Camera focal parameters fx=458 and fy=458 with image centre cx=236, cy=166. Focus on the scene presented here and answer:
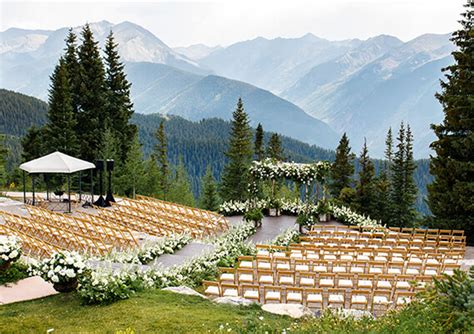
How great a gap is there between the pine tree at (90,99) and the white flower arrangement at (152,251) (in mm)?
20859

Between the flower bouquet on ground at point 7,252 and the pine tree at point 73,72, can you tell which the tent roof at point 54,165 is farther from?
the pine tree at point 73,72

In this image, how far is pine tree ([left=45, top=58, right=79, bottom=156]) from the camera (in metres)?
31.0

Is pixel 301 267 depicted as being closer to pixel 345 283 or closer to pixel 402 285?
pixel 345 283

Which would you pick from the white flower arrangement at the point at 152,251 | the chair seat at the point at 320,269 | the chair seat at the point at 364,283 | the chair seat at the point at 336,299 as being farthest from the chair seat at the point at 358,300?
the white flower arrangement at the point at 152,251

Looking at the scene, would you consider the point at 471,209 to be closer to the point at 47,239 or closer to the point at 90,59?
the point at 47,239

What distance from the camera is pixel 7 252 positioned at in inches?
347

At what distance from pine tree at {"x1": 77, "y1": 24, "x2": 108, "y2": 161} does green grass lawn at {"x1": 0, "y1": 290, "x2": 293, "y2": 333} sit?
87.9ft

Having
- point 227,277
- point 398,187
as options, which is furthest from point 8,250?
point 398,187

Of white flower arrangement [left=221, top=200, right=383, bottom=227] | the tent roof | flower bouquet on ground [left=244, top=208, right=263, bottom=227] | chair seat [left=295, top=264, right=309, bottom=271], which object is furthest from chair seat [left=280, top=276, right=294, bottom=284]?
the tent roof

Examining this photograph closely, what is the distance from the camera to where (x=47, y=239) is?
13.8 metres

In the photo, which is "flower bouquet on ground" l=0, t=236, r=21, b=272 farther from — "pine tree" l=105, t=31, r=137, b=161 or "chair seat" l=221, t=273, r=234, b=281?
"pine tree" l=105, t=31, r=137, b=161

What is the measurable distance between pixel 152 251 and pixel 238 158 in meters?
30.4

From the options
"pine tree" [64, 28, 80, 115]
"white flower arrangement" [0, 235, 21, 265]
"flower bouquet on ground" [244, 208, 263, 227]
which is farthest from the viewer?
"pine tree" [64, 28, 80, 115]

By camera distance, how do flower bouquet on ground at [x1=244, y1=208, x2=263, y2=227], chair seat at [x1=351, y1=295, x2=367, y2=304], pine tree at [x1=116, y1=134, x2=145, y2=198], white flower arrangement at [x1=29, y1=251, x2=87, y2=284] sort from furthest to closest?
pine tree at [x1=116, y1=134, x2=145, y2=198] → flower bouquet on ground at [x1=244, y1=208, x2=263, y2=227] → chair seat at [x1=351, y1=295, x2=367, y2=304] → white flower arrangement at [x1=29, y1=251, x2=87, y2=284]
